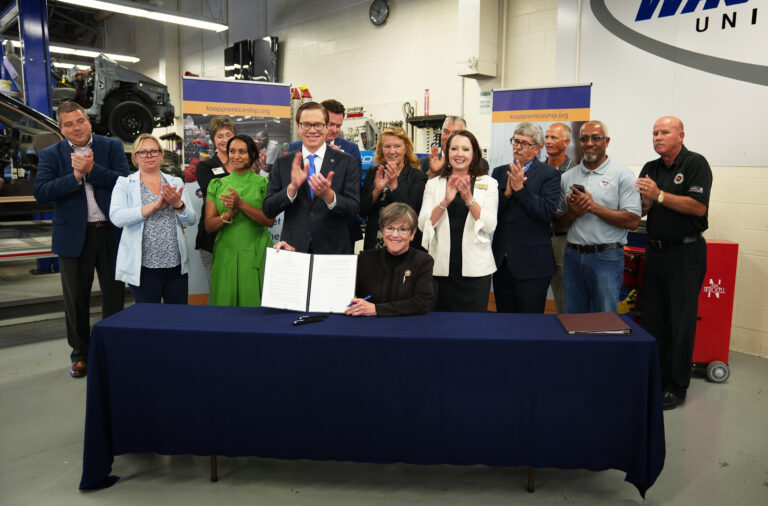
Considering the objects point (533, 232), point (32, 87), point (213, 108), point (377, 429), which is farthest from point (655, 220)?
point (32, 87)

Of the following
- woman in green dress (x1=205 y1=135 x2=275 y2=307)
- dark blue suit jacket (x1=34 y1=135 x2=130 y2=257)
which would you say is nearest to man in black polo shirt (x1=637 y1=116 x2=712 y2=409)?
woman in green dress (x1=205 y1=135 x2=275 y2=307)

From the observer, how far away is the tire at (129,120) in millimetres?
8266

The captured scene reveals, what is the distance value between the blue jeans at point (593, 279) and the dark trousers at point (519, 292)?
0.23 metres

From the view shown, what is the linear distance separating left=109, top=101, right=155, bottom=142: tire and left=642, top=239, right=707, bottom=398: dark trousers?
25.2 ft

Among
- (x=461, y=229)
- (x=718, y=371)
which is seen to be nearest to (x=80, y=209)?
(x=461, y=229)

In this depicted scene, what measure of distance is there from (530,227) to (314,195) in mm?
1134

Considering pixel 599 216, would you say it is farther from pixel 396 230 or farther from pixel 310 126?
pixel 310 126

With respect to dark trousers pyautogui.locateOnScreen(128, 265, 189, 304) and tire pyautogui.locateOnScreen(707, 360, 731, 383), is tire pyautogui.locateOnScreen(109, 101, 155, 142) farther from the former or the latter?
tire pyautogui.locateOnScreen(707, 360, 731, 383)

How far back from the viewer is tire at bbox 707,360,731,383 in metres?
3.49

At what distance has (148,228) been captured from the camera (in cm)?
303

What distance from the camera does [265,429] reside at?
2.08 metres

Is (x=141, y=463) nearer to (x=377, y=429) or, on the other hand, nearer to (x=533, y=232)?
(x=377, y=429)

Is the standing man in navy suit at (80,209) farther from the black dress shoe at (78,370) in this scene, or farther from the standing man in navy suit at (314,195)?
Result: the standing man in navy suit at (314,195)

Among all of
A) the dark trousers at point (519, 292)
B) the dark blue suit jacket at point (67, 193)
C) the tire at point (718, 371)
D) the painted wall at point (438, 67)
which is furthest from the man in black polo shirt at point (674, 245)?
the dark blue suit jacket at point (67, 193)
